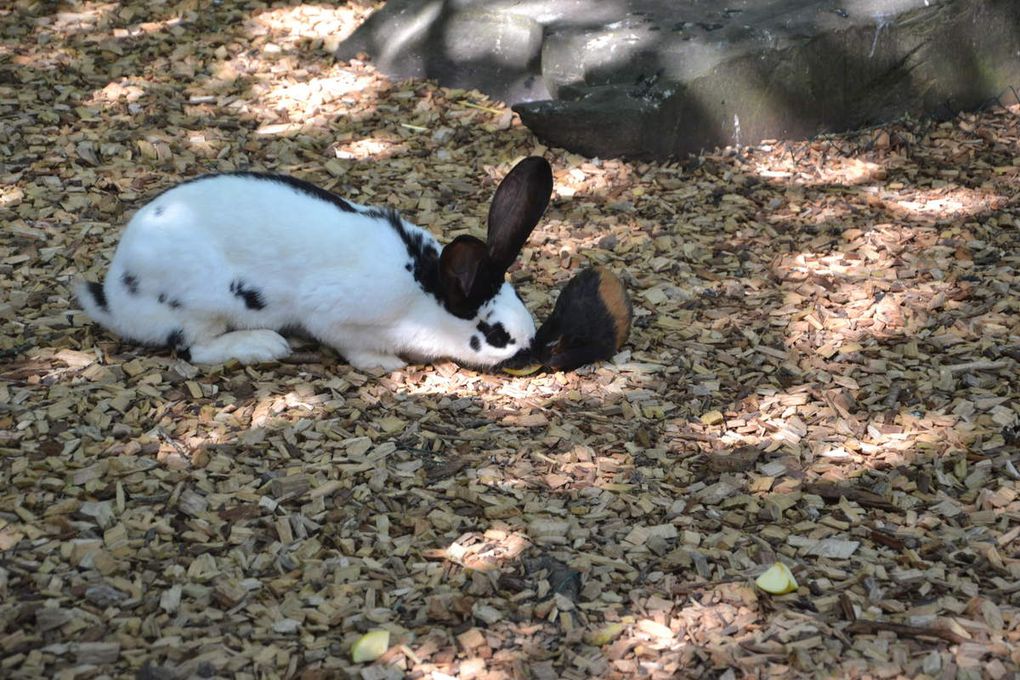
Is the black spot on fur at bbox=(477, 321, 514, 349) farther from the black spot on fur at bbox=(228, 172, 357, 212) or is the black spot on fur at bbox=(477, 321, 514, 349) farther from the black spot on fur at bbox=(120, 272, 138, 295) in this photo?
the black spot on fur at bbox=(120, 272, 138, 295)

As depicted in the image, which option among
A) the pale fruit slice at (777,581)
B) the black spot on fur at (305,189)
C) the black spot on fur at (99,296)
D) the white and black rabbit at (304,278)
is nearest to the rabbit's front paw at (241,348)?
the white and black rabbit at (304,278)

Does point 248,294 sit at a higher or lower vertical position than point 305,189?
lower

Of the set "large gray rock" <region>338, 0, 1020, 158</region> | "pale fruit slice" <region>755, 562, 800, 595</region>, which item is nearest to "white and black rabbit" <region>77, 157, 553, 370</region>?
"pale fruit slice" <region>755, 562, 800, 595</region>

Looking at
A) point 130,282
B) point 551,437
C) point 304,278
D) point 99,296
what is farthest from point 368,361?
point 99,296

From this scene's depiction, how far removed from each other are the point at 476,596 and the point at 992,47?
531cm

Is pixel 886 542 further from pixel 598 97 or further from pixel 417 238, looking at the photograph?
pixel 598 97

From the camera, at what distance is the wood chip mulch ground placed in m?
3.58

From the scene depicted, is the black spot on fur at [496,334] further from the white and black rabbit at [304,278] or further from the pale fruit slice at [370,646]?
the pale fruit slice at [370,646]

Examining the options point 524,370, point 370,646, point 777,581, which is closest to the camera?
point 370,646

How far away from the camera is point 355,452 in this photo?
4426mm

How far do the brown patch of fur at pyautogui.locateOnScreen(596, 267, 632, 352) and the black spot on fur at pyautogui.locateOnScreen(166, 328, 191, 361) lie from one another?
1775mm

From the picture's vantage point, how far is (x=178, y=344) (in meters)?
4.92

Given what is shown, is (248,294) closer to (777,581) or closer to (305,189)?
(305,189)

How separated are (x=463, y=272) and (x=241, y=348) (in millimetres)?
985
